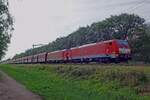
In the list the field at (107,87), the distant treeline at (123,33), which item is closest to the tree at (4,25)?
the field at (107,87)

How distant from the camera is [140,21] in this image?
3408 inches

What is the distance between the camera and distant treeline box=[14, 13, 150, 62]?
237ft

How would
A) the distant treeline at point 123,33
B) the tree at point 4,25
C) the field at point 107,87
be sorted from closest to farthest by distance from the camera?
the field at point 107,87 < the tree at point 4,25 < the distant treeline at point 123,33

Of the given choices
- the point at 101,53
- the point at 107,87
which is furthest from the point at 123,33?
the point at 107,87

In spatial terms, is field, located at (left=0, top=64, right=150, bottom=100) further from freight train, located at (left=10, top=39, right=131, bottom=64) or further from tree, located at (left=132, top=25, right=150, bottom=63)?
tree, located at (left=132, top=25, right=150, bottom=63)

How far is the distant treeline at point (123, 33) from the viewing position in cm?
7225

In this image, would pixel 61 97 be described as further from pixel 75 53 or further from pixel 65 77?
pixel 75 53

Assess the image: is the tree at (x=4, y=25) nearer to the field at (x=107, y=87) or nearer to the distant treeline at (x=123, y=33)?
the field at (x=107, y=87)

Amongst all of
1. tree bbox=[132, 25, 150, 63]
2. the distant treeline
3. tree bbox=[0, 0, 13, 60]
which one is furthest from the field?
tree bbox=[132, 25, 150, 63]

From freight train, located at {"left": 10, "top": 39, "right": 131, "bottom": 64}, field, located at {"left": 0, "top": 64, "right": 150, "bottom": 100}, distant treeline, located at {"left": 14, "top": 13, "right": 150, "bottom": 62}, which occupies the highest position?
distant treeline, located at {"left": 14, "top": 13, "right": 150, "bottom": 62}

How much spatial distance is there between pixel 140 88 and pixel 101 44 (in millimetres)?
24672

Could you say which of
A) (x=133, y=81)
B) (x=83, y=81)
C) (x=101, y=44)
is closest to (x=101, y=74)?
(x=83, y=81)

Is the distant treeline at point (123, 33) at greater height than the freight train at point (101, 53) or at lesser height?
greater

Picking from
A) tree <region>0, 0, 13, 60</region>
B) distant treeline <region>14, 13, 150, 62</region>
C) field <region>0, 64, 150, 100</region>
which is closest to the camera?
field <region>0, 64, 150, 100</region>
